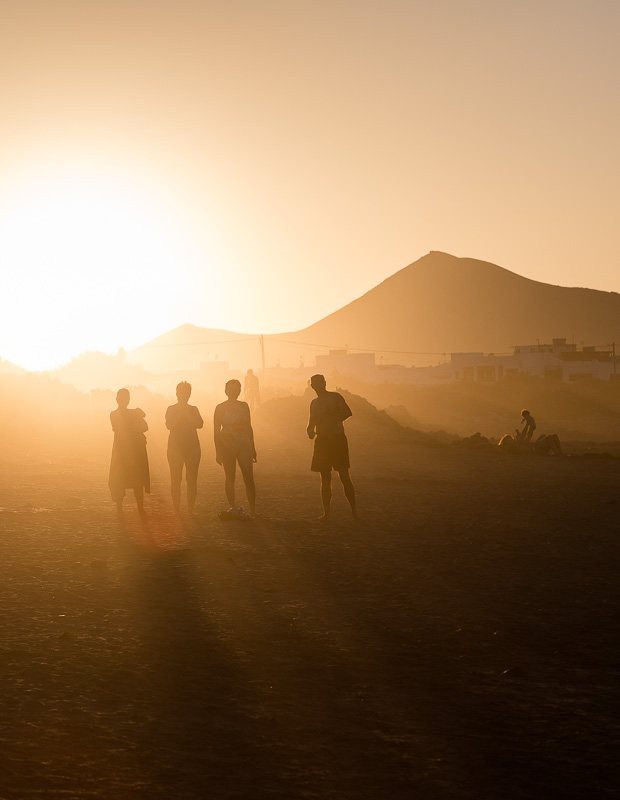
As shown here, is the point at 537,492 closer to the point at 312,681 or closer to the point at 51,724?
the point at 312,681

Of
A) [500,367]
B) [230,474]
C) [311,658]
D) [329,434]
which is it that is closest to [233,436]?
[230,474]

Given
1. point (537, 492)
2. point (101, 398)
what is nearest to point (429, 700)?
point (537, 492)

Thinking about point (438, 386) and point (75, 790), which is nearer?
point (75, 790)

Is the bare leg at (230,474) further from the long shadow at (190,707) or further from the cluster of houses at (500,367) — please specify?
the cluster of houses at (500,367)

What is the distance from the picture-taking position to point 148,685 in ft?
20.9

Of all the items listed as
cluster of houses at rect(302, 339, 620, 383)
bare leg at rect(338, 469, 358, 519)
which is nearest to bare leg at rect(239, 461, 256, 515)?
bare leg at rect(338, 469, 358, 519)

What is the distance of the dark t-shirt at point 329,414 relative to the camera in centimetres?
1370

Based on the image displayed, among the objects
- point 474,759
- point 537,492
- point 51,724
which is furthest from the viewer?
point 537,492

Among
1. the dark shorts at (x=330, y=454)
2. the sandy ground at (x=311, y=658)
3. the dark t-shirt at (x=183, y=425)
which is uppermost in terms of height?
the dark t-shirt at (x=183, y=425)

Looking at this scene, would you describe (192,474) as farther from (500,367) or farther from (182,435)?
(500,367)

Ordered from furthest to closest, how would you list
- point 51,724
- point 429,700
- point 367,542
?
1. point 367,542
2. point 429,700
3. point 51,724

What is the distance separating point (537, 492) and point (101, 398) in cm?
5348

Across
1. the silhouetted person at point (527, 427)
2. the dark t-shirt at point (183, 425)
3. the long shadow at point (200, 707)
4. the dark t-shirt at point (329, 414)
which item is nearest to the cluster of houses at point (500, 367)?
the silhouetted person at point (527, 427)

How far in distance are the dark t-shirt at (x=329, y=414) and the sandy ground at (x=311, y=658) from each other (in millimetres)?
1333
